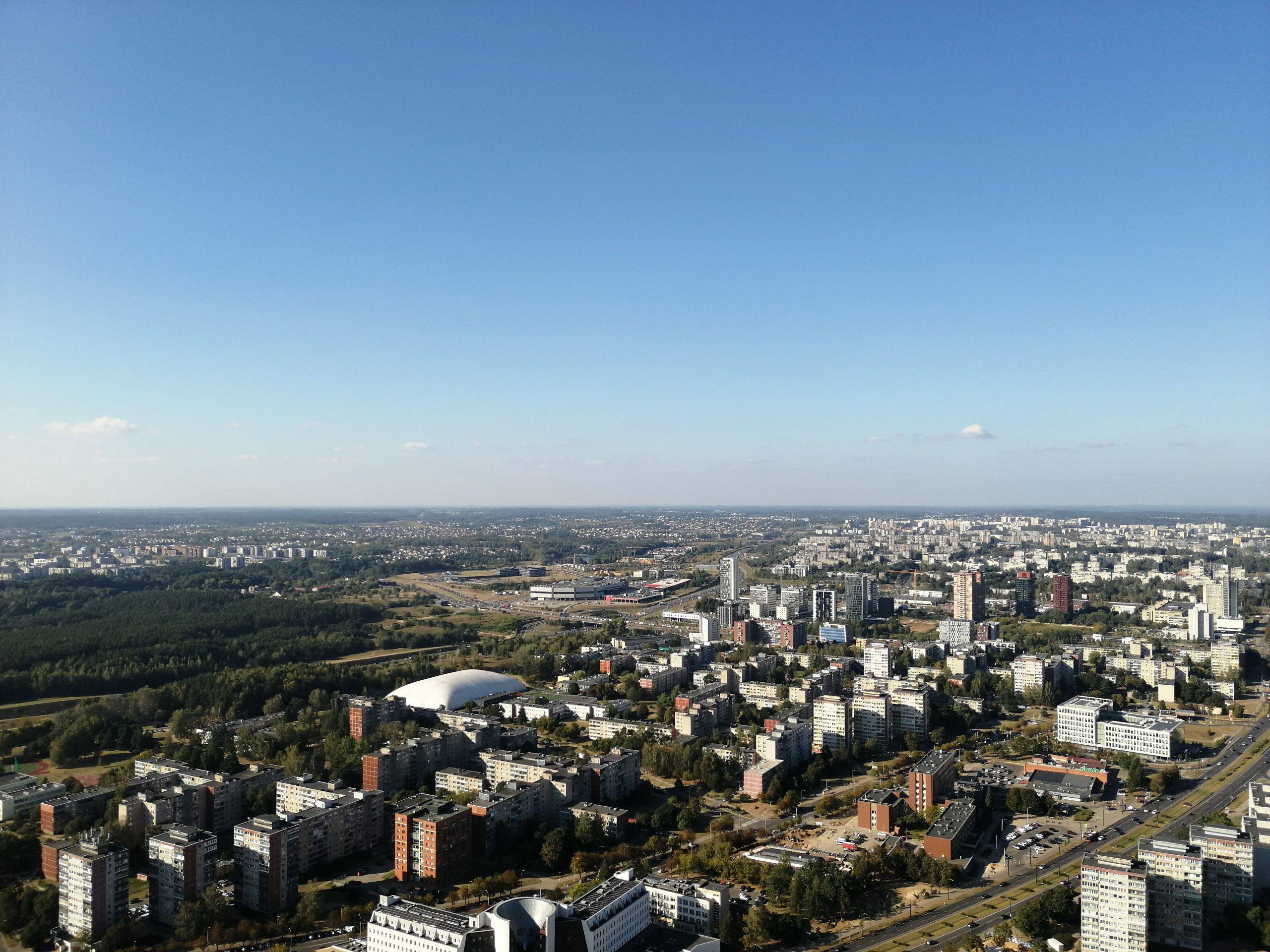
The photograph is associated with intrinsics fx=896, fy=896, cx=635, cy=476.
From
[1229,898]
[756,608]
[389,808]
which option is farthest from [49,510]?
[1229,898]

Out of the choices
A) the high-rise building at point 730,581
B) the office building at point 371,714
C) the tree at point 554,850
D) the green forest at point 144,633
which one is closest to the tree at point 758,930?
the tree at point 554,850

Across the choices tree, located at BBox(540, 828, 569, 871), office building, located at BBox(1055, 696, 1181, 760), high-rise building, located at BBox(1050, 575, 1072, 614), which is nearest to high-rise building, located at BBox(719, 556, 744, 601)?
high-rise building, located at BBox(1050, 575, 1072, 614)

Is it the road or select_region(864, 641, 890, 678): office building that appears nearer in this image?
the road

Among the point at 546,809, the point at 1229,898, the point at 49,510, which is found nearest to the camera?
the point at 1229,898

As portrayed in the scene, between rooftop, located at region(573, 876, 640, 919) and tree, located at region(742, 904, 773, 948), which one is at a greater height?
rooftop, located at region(573, 876, 640, 919)

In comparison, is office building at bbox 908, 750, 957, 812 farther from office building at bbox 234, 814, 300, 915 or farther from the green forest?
the green forest

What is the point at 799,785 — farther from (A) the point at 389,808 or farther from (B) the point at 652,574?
(B) the point at 652,574

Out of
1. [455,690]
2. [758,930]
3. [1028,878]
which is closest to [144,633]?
[455,690]
